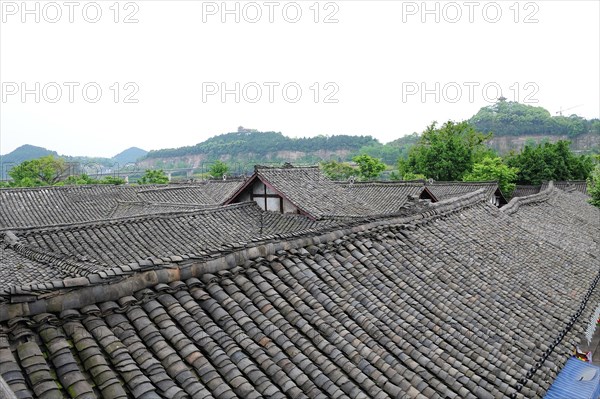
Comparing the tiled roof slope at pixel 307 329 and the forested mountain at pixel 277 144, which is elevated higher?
the forested mountain at pixel 277 144

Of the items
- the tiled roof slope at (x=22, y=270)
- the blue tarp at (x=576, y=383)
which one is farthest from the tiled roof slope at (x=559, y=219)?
the tiled roof slope at (x=22, y=270)

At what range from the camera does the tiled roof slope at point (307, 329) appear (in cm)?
342

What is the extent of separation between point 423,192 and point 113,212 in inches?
718

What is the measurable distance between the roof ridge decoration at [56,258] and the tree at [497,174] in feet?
124

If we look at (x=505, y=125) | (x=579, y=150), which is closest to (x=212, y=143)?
(x=505, y=125)

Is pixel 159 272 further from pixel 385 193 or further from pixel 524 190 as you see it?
pixel 524 190

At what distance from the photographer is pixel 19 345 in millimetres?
3256

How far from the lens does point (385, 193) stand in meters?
28.2

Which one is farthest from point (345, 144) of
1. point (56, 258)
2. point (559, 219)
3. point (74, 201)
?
point (56, 258)

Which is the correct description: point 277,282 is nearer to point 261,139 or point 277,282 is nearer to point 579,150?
point 579,150

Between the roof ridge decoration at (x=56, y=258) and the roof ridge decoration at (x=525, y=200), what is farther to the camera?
the roof ridge decoration at (x=525, y=200)

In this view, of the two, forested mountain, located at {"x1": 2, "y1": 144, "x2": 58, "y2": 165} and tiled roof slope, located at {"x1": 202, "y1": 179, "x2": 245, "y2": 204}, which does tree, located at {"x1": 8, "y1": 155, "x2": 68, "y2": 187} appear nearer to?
tiled roof slope, located at {"x1": 202, "y1": 179, "x2": 245, "y2": 204}

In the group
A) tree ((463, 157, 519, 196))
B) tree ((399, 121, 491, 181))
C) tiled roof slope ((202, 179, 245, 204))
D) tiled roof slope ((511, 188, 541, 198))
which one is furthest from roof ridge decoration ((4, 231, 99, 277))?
tree ((399, 121, 491, 181))

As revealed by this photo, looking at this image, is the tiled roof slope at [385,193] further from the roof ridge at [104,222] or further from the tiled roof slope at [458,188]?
the roof ridge at [104,222]
